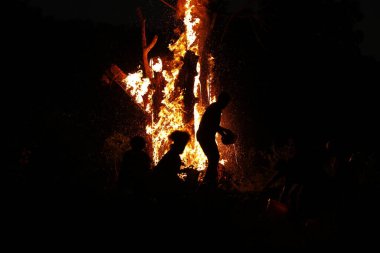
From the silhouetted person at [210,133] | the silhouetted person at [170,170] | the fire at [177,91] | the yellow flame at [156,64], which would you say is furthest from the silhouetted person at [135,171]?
the yellow flame at [156,64]

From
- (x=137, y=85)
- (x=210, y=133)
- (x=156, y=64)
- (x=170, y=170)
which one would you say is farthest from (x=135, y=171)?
(x=156, y=64)

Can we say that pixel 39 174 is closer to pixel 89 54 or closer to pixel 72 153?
pixel 72 153

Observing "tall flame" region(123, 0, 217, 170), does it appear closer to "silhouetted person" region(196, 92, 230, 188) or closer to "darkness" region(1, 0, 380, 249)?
"silhouetted person" region(196, 92, 230, 188)

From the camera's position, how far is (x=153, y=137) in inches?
430

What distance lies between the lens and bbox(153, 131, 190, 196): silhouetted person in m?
7.17

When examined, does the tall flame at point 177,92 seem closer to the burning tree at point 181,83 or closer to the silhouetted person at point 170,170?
the burning tree at point 181,83

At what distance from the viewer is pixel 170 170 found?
737cm

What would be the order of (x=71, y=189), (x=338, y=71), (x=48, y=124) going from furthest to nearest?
(x=338, y=71)
(x=48, y=124)
(x=71, y=189)

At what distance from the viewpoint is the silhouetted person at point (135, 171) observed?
6.86m

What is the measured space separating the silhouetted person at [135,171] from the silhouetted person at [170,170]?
0.61 ft

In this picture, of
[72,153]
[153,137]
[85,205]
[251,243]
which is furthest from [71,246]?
[153,137]

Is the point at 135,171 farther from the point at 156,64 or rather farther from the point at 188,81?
the point at 156,64

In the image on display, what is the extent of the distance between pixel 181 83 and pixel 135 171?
3.77 m

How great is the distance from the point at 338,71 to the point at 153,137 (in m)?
10.1
